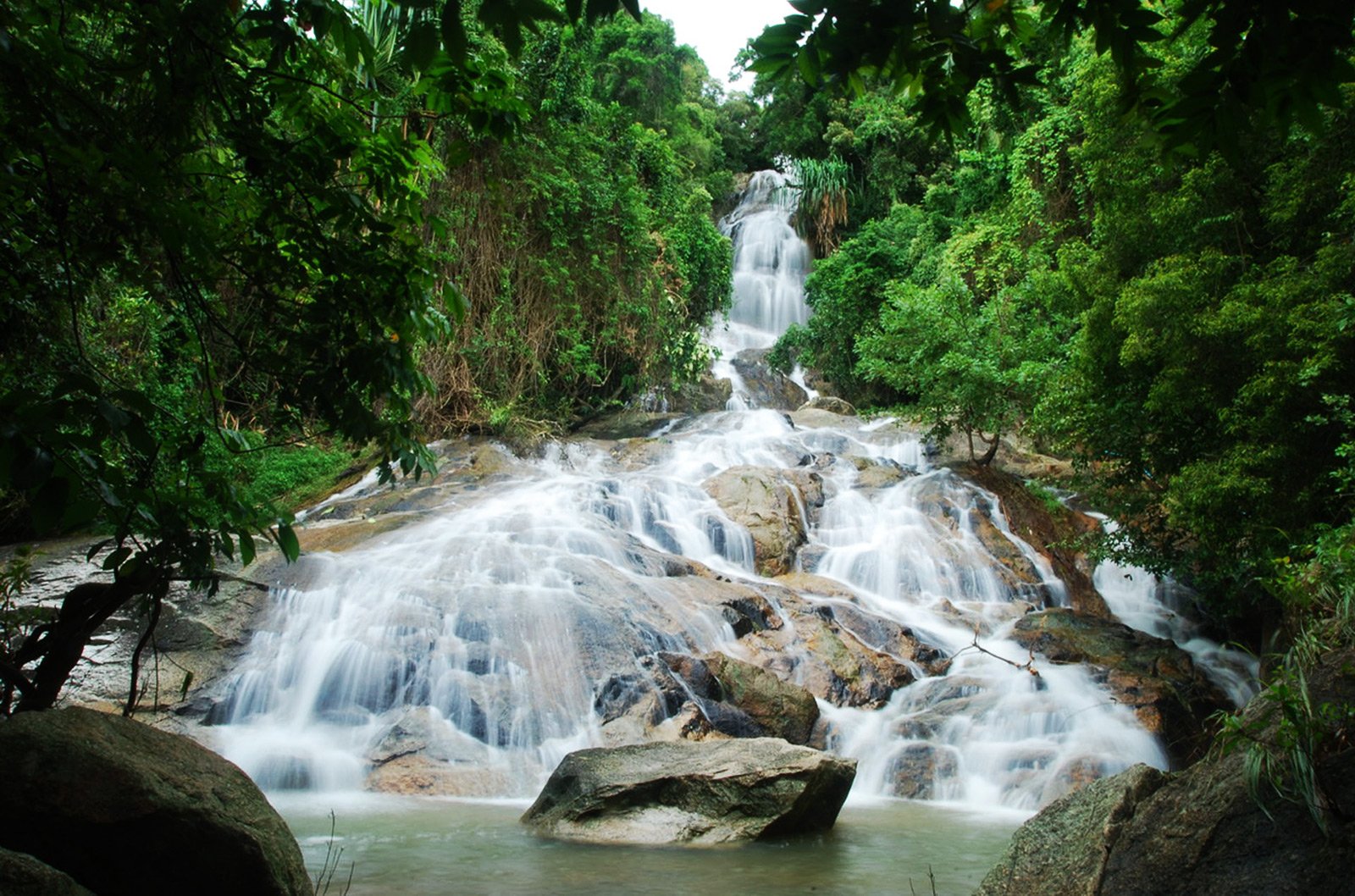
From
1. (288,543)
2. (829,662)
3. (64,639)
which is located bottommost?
(829,662)

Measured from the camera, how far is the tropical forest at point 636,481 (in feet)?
9.04

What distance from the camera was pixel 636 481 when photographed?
48.0 ft

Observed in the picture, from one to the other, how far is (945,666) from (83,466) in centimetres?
925

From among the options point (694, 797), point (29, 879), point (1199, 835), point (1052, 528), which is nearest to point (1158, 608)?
point (1052, 528)

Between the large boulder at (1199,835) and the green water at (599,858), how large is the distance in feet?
3.97

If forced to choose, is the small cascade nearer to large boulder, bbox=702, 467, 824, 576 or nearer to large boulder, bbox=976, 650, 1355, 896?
large boulder, bbox=702, 467, 824, 576

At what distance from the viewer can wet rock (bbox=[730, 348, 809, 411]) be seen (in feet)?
76.6

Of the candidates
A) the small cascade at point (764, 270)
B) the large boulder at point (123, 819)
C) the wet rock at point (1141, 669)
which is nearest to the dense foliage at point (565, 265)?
the small cascade at point (764, 270)

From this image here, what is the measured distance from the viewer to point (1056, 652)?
10.1m

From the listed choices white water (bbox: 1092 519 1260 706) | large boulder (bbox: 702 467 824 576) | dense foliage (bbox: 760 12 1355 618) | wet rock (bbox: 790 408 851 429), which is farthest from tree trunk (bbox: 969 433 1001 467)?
wet rock (bbox: 790 408 851 429)

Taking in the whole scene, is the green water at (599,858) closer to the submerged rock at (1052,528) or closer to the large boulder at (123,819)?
the large boulder at (123,819)

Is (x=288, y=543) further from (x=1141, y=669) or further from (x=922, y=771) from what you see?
(x=1141, y=669)

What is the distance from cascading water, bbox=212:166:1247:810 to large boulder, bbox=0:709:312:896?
12.2ft

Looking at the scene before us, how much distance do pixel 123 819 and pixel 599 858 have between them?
2634 millimetres
